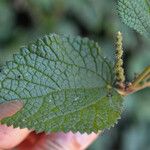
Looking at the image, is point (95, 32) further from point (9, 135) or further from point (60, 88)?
point (60, 88)

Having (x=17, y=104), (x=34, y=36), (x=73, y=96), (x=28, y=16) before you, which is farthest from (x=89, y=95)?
(x=28, y=16)

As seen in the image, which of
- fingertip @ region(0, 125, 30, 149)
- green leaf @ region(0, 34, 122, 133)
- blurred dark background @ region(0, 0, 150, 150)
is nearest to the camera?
green leaf @ region(0, 34, 122, 133)

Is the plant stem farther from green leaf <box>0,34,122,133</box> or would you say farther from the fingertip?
the fingertip

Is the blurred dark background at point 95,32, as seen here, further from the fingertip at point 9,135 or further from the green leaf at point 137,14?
the green leaf at point 137,14

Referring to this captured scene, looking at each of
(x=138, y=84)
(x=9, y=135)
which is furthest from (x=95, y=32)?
(x=138, y=84)

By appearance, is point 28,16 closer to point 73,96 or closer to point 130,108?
point 130,108

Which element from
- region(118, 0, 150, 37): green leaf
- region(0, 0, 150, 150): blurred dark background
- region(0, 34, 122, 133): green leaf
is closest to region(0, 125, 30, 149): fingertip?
region(0, 34, 122, 133): green leaf

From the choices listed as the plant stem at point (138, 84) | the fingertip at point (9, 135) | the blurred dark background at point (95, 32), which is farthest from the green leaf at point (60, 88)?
the blurred dark background at point (95, 32)
